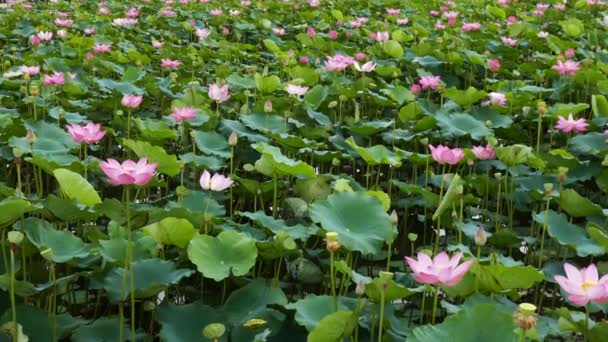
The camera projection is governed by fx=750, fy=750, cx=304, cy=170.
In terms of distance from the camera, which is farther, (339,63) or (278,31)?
(278,31)

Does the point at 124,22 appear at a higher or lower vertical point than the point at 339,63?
lower

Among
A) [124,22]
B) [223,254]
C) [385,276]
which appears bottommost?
[124,22]

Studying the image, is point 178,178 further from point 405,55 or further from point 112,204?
point 405,55

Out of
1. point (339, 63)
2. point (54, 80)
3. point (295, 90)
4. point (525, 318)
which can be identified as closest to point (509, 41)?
point (339, 63)

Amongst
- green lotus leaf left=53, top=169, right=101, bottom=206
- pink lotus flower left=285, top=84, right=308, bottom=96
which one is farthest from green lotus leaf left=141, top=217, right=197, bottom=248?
pink lotus flower left=285, top=84, right=308, bottom=96

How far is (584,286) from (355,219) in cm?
49

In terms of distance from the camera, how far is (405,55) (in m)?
3.41

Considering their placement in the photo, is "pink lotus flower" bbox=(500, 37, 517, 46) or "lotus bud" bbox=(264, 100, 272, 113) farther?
"pink lotus flower" bbox=(500, 37, 517, 46)

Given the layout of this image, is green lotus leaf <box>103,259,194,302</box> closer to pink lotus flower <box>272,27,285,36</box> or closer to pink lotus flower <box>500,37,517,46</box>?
pink lotus flower <box>500,37,517,46</box>

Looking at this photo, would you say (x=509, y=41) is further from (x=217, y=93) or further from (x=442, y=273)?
(x=442, y=273)

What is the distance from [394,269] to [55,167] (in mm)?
811

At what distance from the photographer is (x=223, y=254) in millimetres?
1384

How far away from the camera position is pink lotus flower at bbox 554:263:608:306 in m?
1.06

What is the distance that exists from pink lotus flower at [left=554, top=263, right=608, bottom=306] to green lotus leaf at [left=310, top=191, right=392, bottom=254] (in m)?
0.38
